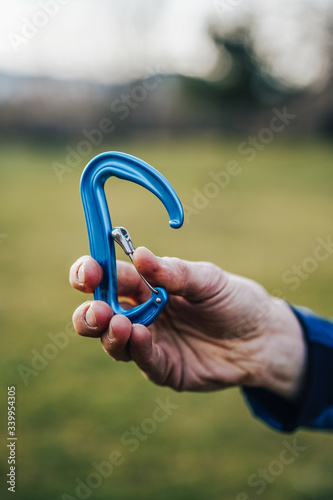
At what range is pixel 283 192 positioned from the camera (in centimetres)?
1348

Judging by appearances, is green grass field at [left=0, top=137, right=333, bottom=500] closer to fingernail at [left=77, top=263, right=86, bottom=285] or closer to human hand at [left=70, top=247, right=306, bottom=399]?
human hand at [left=70, top=247, right=306, bottom=399]

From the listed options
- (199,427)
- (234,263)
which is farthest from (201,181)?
(199,427)

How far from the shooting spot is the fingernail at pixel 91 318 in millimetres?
1545

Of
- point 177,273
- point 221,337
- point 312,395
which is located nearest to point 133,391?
point 221,337

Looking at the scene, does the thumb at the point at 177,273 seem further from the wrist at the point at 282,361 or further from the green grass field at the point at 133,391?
the green grass field at the point at 133,391

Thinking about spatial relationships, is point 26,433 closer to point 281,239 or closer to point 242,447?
point 242,447

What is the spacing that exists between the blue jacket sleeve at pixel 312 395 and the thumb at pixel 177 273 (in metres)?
0.54

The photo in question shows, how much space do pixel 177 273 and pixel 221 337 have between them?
56 cm

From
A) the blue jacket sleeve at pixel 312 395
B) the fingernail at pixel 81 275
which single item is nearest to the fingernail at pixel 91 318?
the fingernail at pixel 81 275

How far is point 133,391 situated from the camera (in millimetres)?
4082

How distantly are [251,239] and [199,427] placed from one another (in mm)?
5867

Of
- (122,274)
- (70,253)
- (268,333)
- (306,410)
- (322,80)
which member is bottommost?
(306,410)

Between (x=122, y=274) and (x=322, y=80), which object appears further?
(x=322, y=80)

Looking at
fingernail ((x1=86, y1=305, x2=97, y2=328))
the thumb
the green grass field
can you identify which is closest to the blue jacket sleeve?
the thumb
